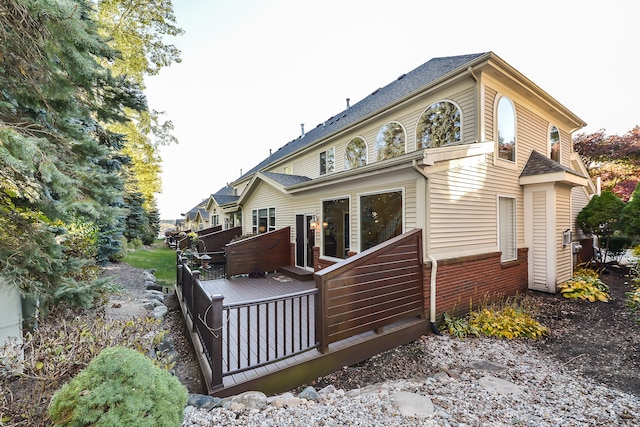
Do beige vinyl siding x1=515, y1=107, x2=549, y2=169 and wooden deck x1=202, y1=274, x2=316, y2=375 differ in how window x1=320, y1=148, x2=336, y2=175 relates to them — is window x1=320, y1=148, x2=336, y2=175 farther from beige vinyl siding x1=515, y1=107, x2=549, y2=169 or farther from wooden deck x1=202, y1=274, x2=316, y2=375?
beige vinyl siding x1=515, y1=107, x2=549, y2=169

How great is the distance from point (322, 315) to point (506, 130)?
713 cm

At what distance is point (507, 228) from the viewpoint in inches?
293

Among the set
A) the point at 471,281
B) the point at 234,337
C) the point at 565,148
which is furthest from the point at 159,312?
the point at 565,148

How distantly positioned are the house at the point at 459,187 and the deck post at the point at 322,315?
248 cm

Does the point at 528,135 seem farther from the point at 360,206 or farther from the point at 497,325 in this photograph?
the point at 497,325

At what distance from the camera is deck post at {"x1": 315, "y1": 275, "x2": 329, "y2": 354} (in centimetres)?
395

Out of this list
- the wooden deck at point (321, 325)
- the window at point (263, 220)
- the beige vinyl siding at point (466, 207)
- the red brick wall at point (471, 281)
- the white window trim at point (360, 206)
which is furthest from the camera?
the window at point (263, 220)

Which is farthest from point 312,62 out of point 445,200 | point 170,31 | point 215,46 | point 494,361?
point 494,361

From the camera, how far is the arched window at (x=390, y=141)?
809 cm

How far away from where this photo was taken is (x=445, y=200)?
552 centimetres

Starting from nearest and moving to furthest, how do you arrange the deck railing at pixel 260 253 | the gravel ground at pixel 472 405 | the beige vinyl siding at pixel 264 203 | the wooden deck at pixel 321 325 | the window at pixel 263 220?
the gravel ground at pixel 472 405 < the wooden deck at pixel 321 325 < the deck railing at pixel 260 253 < the beige vinyl siding at pixel 264 203 < the window at pixel 263 220

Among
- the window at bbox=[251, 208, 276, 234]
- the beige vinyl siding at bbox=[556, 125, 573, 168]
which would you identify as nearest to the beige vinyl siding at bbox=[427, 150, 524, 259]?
the beige vinyl siding at bbox=[556, 125, 573, 168]

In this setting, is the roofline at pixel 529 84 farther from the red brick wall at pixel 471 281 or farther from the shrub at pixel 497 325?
the shrub at pixel 497 325

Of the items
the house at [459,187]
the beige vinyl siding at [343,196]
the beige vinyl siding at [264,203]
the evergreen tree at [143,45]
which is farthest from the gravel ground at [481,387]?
the evergreen tree at [143,45]
